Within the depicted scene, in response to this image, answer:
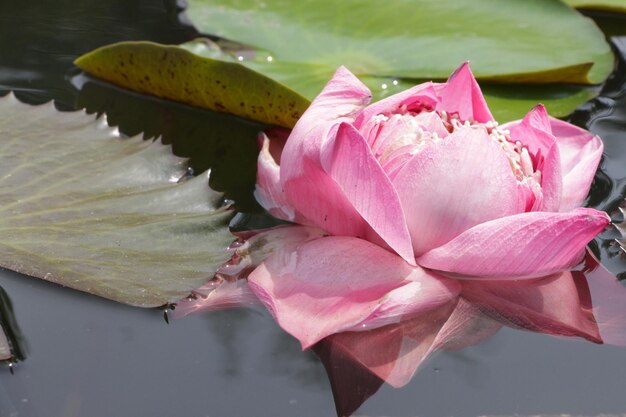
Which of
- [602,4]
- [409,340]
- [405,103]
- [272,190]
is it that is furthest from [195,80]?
[602,4]

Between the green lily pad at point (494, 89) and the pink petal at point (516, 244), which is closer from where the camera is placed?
the pink petal at point (516, 244)

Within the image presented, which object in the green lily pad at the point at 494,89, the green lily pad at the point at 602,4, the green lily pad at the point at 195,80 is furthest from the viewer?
the green lily pad at the point at 602,4

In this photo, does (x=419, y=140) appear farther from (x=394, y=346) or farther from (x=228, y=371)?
(x=228, y=371)

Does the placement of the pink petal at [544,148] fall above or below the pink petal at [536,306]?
above

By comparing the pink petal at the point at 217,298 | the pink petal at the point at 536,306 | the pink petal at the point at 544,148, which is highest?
the pink petal at the point at 544,148

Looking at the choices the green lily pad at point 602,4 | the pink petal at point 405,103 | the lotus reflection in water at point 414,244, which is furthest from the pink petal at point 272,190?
the green lily pad at point 602,4

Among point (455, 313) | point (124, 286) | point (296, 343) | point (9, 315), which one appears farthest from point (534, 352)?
point (9, 315)

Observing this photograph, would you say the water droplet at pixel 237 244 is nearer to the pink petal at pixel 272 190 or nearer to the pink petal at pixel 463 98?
the pink petal at pixel 272 190
